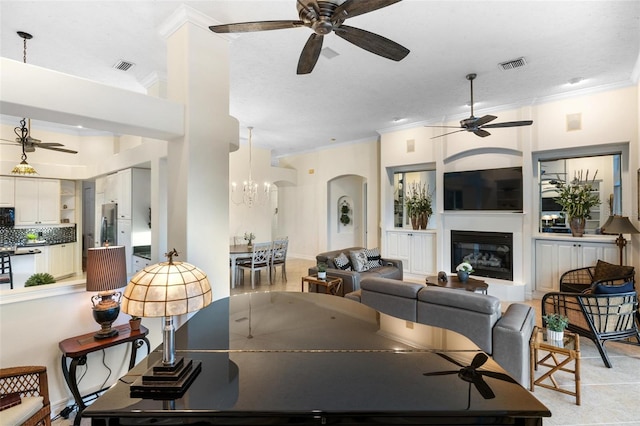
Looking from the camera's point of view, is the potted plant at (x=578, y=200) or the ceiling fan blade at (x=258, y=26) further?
the potted plant at (x=578, y=200)

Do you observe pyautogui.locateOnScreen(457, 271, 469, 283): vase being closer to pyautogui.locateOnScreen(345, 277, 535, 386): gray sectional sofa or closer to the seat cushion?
pyautogui.locateOnScreen(345, 277, 535, 386): gray sectional sofa

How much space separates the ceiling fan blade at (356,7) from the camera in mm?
1769

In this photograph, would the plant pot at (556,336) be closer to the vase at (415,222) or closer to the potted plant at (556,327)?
the potted plant at (556,327)

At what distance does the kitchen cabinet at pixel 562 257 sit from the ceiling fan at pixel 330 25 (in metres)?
4.91

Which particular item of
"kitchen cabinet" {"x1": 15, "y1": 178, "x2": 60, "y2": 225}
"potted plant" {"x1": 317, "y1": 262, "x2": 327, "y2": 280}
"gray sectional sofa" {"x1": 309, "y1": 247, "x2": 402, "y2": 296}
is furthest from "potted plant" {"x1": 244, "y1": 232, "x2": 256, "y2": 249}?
"kitchen cabinet" {"x1": 15, "y1": 178, "x2": 60, "y2": 225}

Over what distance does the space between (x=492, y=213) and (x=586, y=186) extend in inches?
58.5

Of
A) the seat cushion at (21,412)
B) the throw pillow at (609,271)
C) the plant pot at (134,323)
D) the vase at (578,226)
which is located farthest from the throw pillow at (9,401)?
the vase at (578,226)

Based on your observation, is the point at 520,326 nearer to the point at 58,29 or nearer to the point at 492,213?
the point at 492,213

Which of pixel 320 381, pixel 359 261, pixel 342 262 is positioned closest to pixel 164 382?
pixel 320 381

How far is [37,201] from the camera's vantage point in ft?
21.0

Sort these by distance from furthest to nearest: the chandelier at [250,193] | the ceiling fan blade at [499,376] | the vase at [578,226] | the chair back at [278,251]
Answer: the chandelier at [250,193], the chair back at [278,251], the vase at [578,226], the ceiling fan blade at [499,376]

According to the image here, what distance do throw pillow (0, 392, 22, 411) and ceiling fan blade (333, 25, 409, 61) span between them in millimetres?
2931

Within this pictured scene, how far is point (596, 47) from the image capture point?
3645 mm

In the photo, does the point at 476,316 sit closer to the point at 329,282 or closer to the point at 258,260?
the point at 329,282
